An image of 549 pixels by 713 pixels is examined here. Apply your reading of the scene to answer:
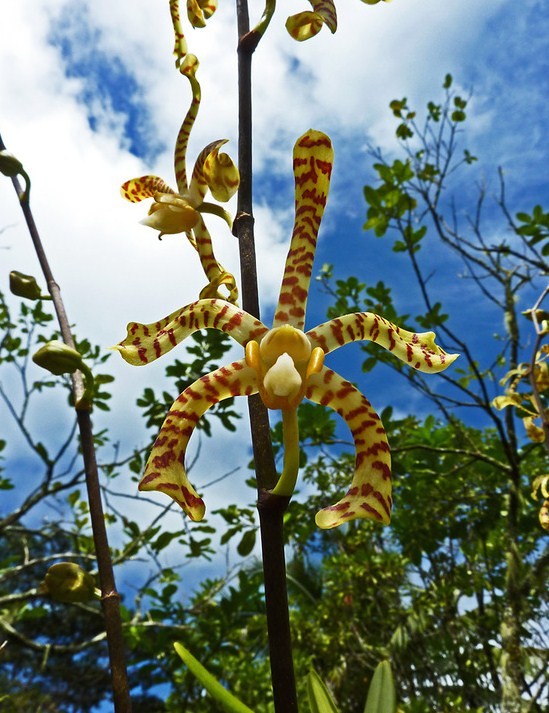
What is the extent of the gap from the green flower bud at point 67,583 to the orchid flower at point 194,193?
0.46m

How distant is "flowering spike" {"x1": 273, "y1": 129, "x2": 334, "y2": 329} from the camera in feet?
2.62

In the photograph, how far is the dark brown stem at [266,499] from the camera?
53 centimetres

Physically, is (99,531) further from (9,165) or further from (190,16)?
(190,16)

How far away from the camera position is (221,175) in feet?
2.98

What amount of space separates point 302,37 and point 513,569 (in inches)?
101

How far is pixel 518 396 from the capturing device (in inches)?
87.1

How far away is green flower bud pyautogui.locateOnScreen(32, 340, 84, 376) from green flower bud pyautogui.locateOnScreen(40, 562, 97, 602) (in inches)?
11.3

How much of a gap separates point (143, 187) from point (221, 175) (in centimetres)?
33

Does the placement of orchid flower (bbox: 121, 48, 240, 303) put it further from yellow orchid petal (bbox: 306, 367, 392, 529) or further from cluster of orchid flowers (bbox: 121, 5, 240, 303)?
yellow orchid petal (bbox: 306, 367, 392, 529)

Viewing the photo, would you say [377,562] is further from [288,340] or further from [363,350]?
[288,340]

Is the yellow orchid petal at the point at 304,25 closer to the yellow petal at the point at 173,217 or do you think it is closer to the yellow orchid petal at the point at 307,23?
the yellow orchid petal at the point at 307,23

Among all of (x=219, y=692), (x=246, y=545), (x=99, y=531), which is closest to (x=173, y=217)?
(x=99, y=531)

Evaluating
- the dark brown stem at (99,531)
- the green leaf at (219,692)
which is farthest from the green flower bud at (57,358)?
the green leaf at (219,692)

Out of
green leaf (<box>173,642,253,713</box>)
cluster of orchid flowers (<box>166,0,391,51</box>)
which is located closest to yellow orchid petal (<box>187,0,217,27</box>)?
cluster of orchid flowers (<box>166,0,391,51</box>)
